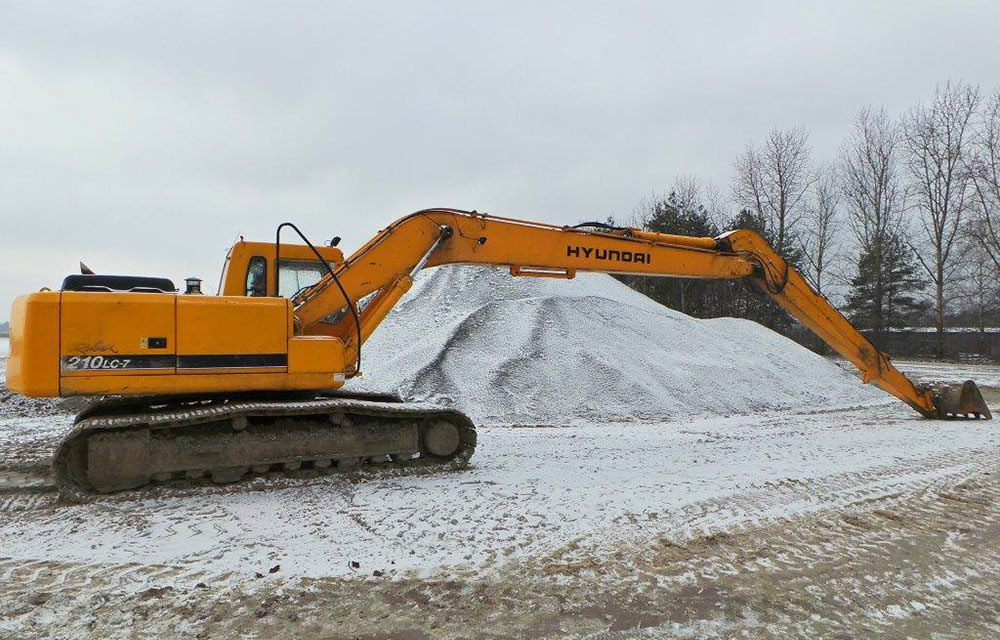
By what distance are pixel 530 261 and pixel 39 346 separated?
4687 mm

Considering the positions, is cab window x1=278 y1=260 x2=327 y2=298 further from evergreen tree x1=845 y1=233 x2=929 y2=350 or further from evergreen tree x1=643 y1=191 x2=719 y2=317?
evergreen tree x1=845 y1=233 x2=929 y2=350

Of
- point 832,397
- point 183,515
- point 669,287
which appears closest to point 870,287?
point 669,287

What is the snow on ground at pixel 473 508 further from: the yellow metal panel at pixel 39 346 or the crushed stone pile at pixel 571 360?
the crushed stone pile at pixel 571 360

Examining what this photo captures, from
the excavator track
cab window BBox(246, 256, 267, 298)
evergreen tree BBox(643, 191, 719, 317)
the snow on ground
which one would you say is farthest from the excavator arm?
evergreen tree BBox(643, 191, 719, 317)

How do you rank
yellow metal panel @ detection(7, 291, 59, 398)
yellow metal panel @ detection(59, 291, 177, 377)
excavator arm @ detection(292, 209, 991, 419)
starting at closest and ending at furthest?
yellow metal panel @ detection(7, 291, 59, 398) → yellow metal panel @ detection(59, 291, 177, 377) → excavator arm @ detection(292, 209, 991, 419)

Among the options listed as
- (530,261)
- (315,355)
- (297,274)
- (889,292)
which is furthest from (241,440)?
(889,292)

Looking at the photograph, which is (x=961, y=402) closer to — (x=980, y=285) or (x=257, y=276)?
(x=257, y=276)

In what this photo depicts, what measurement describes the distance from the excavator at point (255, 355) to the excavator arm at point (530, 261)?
0.02 meters

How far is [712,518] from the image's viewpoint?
4824 millimetres

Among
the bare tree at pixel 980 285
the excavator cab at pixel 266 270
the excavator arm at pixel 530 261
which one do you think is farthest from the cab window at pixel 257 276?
the bare tree at pixel 980 285

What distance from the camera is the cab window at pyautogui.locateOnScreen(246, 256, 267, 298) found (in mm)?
6539

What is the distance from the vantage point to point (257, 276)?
21.6 feet

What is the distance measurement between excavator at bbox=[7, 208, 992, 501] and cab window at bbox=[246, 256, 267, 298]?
2 centimetres

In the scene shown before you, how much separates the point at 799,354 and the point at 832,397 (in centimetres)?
279
